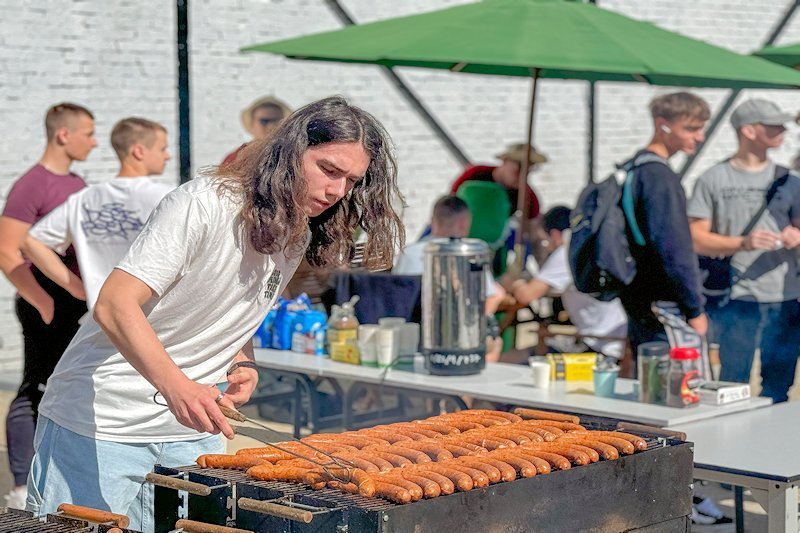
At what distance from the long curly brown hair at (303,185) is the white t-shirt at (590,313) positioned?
4.49 m

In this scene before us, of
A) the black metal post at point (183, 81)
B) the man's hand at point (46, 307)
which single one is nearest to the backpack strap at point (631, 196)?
the black metal post at point (183, 81)

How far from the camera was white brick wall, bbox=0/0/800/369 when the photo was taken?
9453 millimetres

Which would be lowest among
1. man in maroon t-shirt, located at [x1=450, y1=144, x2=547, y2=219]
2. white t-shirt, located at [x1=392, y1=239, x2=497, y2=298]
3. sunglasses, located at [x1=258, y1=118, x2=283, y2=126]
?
white t-shirt, located at [x1=392, y1=239, x2=497, y2=298]

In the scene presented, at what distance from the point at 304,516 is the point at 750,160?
4910 millimetres

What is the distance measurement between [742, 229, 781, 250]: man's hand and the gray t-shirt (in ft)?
0.62

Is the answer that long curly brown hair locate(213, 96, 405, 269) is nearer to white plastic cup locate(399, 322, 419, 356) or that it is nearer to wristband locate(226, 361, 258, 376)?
wristband locate(226, 361, 258, 376)

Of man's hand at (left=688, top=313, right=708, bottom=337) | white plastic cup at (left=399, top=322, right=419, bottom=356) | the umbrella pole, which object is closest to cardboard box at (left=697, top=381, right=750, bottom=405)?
man's hand at (left=688, top=313, right=708, bottom=337)

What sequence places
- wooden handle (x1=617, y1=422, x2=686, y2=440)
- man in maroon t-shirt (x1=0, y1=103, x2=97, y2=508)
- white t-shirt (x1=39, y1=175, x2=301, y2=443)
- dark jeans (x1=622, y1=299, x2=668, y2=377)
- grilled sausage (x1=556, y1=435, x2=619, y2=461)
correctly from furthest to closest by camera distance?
dark jeans (x1=622, y1=299, x2=668, y2=377), man in maroon t-shirt (x1=0, y1=103, x2=97, y2=508), wooden handle (x1=617, y1=422, x2=686, y2=440), grilled sausage (x1=556, y1=435, x2=619, y2=461), white t-shirt (x1=39, y1=175, x2=301, y2=443)

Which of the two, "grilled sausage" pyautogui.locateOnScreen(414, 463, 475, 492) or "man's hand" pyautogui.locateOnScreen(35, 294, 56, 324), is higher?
"man's hand" pyautogui.locateOnScreen(35, 294, 56, 324)

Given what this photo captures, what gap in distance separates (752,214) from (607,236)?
1.18 meters

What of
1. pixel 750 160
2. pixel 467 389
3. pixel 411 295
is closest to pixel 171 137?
pixel 411 295

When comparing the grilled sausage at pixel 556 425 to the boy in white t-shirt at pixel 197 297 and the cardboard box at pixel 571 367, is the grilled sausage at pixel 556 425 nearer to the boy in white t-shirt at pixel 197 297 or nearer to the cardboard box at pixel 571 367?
the boy in white t-shirt at pixel 197 297

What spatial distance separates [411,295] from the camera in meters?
6.87

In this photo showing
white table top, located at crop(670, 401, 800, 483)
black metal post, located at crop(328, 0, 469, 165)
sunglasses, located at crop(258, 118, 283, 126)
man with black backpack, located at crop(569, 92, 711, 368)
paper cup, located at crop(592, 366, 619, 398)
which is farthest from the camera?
black metal post, located at crop(328, 0, 469, 165)
